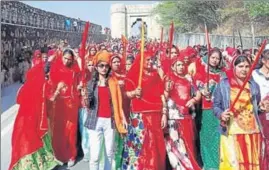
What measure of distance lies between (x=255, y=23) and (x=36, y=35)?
10.0 m

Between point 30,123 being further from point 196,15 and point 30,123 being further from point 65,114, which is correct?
point 196,15

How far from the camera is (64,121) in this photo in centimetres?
631

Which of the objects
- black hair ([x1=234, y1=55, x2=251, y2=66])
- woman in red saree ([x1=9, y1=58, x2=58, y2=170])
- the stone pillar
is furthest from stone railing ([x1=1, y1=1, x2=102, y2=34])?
the stone pillar

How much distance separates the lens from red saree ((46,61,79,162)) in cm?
614

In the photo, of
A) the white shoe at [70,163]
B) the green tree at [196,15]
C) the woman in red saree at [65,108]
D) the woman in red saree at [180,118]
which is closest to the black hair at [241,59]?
the woman in red saree at [180,118]

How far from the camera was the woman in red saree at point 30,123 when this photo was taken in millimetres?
5281

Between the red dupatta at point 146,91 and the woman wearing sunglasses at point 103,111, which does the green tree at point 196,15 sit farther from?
the woman wearing sunglasses at point 103,111

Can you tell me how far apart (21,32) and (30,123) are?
1159 cm

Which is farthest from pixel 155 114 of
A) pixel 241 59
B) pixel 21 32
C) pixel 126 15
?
pixel 126 15

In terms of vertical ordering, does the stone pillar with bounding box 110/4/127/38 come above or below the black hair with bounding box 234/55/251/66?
above

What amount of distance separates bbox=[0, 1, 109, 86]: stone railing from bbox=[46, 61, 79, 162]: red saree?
784 centimetres

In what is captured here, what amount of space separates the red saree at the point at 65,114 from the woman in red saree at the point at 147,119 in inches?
47.8

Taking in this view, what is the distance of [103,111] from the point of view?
4996mm

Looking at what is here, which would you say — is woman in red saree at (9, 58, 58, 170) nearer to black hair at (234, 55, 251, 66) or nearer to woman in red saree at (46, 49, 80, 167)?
woman in red saree at (46, 49, 80, 167)
